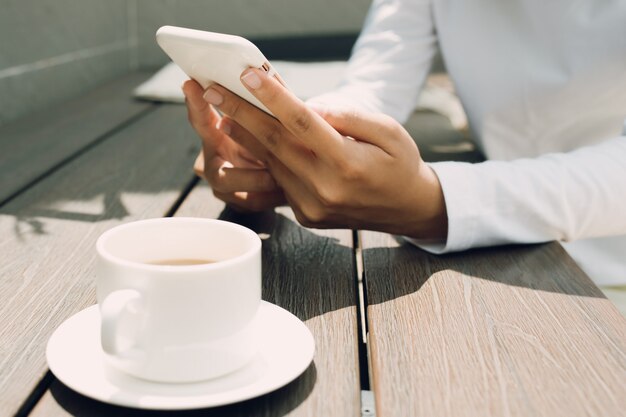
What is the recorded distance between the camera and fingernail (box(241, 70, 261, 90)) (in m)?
0.65

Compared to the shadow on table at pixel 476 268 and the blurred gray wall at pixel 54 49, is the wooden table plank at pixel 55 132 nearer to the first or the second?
the blurred gray wall at pixel 54 49

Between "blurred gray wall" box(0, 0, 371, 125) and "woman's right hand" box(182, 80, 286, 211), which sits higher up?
"woman's right hand" box(182, 80, 286, 211)

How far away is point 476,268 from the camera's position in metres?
0.76

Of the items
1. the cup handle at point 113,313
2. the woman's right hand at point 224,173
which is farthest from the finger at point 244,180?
the cup handle at point 113,313

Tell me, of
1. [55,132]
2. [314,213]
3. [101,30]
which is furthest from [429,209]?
[101,30]

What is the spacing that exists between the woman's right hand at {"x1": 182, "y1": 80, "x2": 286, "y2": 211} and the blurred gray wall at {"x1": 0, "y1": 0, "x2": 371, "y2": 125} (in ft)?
2.81

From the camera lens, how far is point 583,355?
57cm

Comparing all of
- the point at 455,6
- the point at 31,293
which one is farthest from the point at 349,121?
the point at 455,6

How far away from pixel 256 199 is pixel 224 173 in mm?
53

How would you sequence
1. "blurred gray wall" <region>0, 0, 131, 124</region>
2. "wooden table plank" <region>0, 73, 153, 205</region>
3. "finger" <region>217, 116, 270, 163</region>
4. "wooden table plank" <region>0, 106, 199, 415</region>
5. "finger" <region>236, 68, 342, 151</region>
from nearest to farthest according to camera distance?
"wooden table plank" <region>0, 106, 199, 415</region> → "finger" <region>236, 68, 342, 151</region> → "finger" <region>217, 116, 270, 163</region> → "wooden table plank" <region>0, 73, 153, 205</region> → "blurred gray wall" <region>0, 0, 131, 124</region>

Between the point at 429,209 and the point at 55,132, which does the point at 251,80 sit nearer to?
the point at 429,209

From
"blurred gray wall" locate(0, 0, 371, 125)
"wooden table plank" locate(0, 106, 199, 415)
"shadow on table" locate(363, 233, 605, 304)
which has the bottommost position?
"blurred gray wall" locate(0, 0, 371, 125)

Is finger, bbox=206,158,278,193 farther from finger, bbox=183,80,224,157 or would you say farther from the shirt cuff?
the shirt cuff

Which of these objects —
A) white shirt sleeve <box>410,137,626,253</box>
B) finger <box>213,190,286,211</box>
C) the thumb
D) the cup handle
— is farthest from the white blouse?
the cup handle
